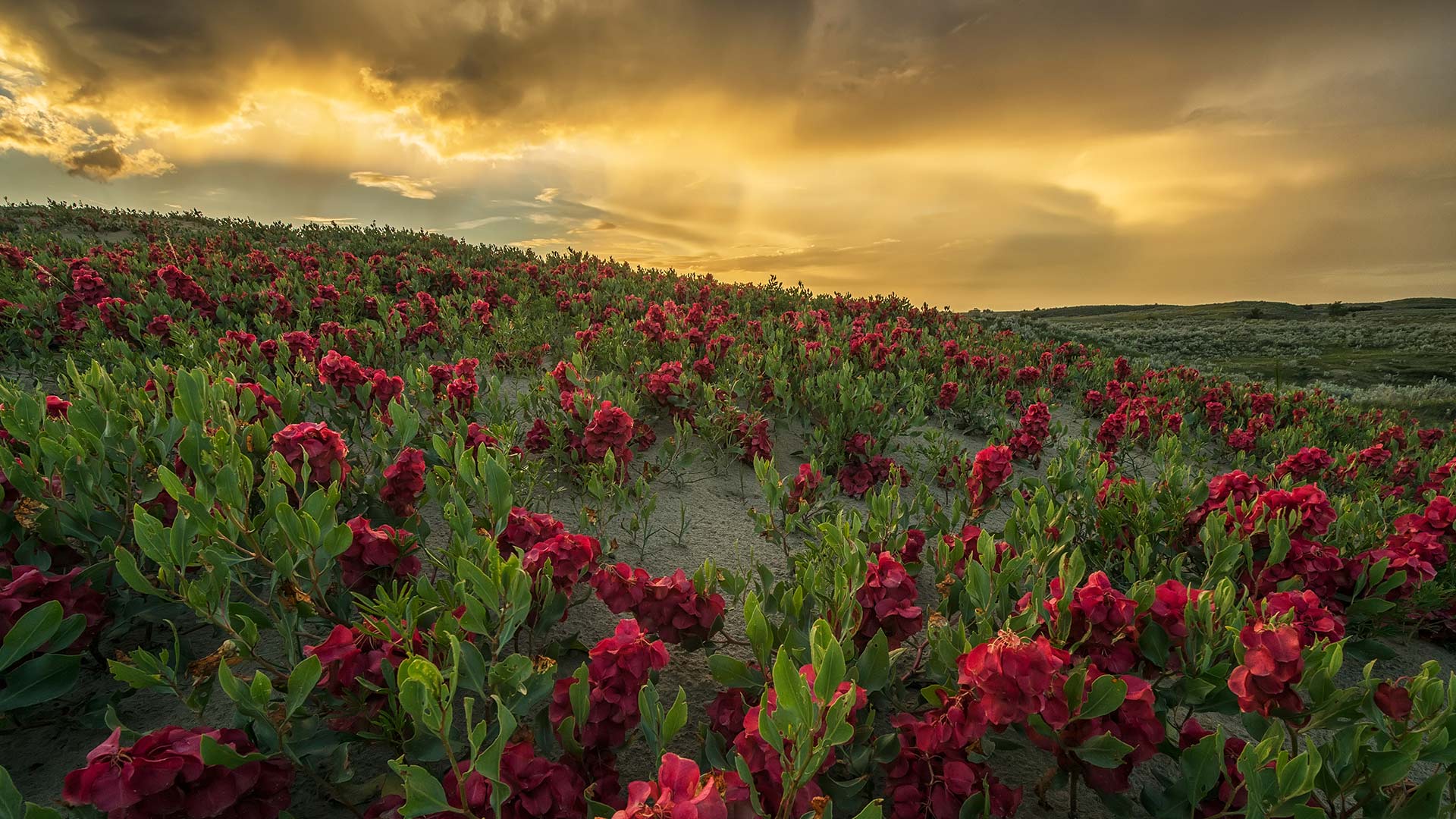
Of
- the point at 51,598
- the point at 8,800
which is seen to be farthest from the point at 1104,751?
the point at 51,598

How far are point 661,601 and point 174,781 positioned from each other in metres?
1.41

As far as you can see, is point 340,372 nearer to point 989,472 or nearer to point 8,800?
point 8,800

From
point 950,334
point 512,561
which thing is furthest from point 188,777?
point 950,334

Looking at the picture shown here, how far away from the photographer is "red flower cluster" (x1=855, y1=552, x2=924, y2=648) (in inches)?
91.9

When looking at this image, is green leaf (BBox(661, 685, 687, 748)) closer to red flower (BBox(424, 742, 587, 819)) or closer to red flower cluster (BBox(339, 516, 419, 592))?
red flower (BBox(424, 742, 587, 819))

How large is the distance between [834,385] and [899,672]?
3593 mm

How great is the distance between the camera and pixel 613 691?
1.89 m

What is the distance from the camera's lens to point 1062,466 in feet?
15.2

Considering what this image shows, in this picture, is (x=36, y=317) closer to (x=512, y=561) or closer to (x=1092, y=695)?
(x=512, y=561)

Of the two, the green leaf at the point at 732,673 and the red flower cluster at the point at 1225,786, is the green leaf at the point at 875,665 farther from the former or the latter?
the red flower cluster at the point at 1225,786

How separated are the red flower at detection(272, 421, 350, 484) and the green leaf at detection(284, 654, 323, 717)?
3.92 feet

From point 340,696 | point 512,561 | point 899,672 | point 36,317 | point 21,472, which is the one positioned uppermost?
point 36,317

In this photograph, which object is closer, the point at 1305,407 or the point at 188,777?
the point at 188,777

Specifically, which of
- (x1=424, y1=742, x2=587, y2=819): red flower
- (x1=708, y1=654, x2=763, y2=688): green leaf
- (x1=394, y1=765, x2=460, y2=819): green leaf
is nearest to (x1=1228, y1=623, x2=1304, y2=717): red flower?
(x1=708, y1=654, x2=763, y2=688): green leaf
